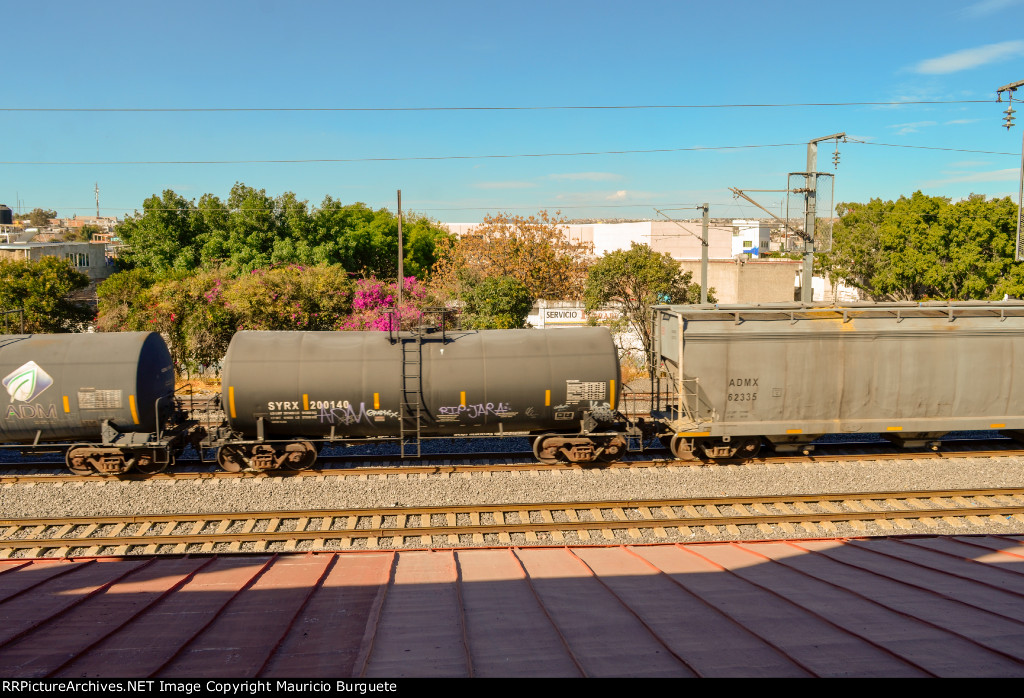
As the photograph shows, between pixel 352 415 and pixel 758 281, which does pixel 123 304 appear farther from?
pixel 758 281

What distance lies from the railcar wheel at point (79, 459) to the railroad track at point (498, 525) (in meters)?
2.48

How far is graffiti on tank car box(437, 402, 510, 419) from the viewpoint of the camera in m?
15.1

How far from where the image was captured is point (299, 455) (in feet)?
50.8

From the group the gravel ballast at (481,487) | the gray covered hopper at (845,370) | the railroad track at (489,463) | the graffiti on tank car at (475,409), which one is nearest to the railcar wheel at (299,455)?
the railroad track at (489,463)

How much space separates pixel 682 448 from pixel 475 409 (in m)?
5.69

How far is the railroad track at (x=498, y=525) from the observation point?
40.6 ft

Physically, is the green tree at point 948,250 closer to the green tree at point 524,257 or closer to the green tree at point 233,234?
the green tree at point 524,257

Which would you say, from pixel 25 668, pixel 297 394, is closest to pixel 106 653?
pixel 25 668

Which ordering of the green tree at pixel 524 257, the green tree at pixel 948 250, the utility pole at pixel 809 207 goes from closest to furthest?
1. the utility pole at pixel 809 207
2. the green tree at pixel 948 250
3. the green tree at pixel 524 257

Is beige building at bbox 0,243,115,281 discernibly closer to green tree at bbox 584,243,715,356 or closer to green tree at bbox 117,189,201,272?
green tree at bbox 117,189,201,272

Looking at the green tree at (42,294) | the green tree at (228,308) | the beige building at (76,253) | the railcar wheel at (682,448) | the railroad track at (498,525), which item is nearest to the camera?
the railroad track at (498,525)

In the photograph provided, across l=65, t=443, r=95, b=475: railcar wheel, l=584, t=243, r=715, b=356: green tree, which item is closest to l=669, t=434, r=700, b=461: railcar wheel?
l=65, t=443, r=95, b=475: railcar wheel

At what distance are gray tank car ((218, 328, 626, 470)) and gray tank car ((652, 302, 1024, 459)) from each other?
2378 millimetres

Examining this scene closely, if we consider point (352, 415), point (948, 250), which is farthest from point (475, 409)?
point (948, 250)
